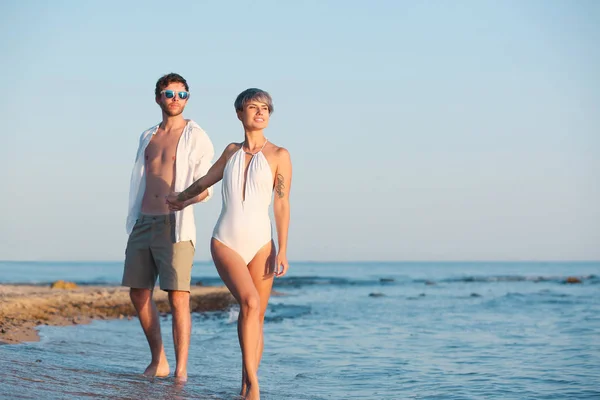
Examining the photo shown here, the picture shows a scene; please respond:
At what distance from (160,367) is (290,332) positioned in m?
7.17

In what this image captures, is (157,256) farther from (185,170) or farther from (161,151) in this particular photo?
(161,151)

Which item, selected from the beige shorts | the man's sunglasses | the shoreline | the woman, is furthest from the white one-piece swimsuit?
→ the shoreline

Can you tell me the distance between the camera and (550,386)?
303 inches

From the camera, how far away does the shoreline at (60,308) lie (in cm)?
929

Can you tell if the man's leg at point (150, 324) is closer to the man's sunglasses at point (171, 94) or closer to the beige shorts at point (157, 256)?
the beige shorts at point (157, 256)

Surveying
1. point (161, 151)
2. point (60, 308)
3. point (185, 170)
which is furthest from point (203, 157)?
point (60, 308)

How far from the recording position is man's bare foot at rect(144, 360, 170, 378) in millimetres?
6297

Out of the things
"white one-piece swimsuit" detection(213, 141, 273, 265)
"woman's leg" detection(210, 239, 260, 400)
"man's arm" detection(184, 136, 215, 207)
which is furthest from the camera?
"man's arm" detection(184, 136, 215, 207)

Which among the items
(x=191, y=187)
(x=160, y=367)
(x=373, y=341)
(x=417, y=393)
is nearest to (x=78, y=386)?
(x=160, y=367)

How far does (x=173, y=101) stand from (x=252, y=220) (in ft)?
5.70

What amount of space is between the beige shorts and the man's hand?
0.78 feet

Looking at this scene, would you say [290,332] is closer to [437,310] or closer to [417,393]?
[417,393]

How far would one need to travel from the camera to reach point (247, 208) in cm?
514

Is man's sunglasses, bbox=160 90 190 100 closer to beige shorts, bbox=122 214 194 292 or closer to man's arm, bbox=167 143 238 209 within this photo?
man's arm, bbox=167 143 238 209
